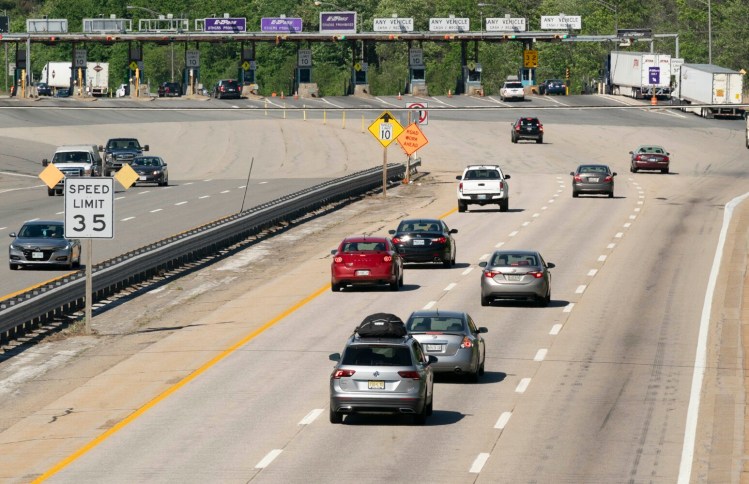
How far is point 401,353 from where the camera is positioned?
2369cm

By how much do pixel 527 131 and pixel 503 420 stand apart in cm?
7815

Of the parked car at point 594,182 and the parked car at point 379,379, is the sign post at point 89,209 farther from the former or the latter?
the parked car at point 594,182

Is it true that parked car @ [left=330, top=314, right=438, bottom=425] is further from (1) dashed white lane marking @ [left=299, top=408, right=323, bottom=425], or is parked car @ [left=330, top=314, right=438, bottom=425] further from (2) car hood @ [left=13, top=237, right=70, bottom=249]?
(2) car hood @ [left=13, top=237, right=70, bottom=249]

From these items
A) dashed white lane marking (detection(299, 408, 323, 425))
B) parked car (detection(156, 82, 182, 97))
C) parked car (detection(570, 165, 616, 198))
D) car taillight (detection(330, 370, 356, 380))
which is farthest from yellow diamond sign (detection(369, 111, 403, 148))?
parked car (detection(156, 82, 182, 97))

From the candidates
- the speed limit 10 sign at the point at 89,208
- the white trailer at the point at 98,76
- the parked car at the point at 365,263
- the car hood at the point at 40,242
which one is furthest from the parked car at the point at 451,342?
the white trailer at the point at 98,76

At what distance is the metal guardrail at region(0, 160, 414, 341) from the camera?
34.2 m

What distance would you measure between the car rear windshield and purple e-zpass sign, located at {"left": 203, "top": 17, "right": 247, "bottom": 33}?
426ft

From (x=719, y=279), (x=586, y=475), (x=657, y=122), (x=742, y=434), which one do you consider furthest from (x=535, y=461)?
(x=657, y=122)

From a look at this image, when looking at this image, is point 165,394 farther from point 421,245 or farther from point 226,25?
point 226,25

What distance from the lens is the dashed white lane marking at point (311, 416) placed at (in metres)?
24.7

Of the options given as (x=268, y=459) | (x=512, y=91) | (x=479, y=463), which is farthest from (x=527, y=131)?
(x=268, y=459)

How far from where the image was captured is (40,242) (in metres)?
45.2

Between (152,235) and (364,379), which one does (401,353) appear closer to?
(364,379)

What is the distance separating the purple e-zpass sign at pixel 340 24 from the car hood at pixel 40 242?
10676 centimetres
